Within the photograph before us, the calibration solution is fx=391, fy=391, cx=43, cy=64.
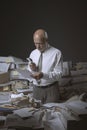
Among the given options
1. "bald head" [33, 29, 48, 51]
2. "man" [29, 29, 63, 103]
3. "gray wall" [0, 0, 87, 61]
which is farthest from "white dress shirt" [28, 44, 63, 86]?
"gray wall" [0, 0, 87, 61]

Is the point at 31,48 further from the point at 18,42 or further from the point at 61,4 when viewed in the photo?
the point at 61,4

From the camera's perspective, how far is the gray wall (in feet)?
19.7

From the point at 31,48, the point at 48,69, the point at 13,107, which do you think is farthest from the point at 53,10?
the point at 13,107

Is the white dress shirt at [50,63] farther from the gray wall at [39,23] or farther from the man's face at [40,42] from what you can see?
the gray wall at [39,23]

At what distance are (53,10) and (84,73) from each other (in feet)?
4.00

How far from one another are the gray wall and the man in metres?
1.39

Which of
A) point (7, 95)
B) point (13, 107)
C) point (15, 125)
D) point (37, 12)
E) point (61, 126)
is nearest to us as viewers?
point (15, 125)

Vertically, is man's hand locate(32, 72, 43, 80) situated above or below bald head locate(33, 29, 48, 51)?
below

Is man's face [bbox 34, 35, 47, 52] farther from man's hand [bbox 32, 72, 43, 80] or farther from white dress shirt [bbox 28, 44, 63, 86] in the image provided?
man's hand [bbox 32, 72, 43, 80]

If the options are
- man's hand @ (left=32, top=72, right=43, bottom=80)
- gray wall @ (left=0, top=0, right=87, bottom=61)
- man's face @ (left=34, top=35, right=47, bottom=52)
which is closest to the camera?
man's hand @ (left=32, top=72, right=43, bottom=80)

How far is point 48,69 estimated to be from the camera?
4641 mm

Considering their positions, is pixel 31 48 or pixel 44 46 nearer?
pixel 44 46

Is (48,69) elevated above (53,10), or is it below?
below

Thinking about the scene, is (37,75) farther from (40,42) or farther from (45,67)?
(40,42)
